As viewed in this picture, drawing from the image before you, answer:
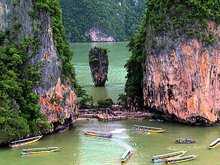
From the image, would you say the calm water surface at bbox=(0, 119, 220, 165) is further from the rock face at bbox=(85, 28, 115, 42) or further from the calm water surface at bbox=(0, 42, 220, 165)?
the rock face at bbox=(85, 28, 115, 42)

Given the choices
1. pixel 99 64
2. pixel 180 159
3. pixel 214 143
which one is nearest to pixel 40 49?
pixel 180 159

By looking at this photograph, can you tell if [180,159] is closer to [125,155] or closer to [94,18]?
[125,155]

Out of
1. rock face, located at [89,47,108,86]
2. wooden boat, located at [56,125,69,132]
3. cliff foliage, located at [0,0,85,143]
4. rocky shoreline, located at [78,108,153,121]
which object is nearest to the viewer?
cliff foliage, located at [0,0,85,143]

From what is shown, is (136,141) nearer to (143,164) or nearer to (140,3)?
(143,164)

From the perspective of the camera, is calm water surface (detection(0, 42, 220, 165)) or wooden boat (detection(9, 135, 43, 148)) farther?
wooden boat (detection(9, 135, 43, 148))

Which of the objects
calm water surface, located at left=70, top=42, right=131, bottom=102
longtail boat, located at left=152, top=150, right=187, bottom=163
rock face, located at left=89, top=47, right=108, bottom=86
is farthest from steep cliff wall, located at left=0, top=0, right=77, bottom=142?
rock face, located at left=89, top=47, right=108, bottom=86
